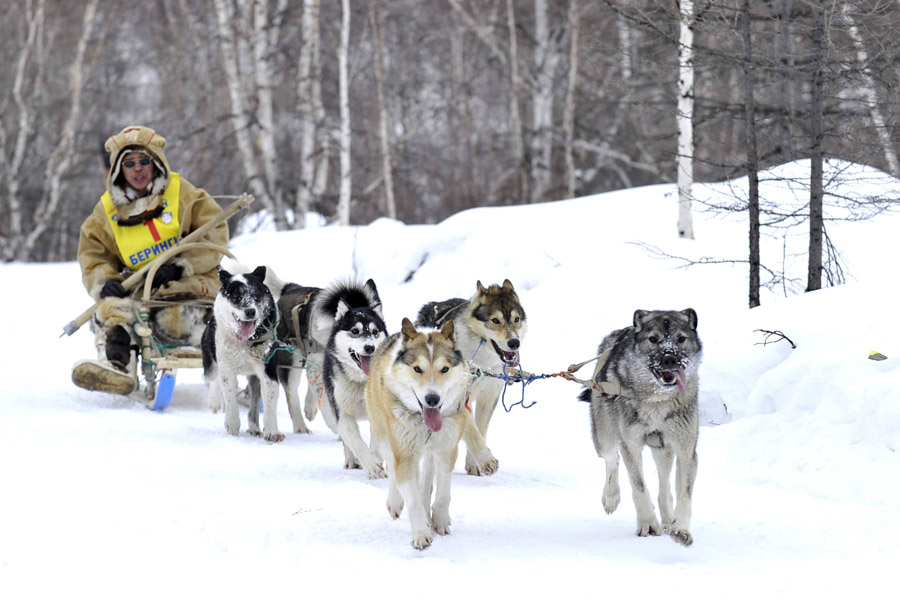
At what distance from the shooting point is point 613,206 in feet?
42.2

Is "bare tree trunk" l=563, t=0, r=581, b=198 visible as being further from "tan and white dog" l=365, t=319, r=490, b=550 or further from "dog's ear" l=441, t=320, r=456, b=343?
"tan and white dog" l=365, t=319, r=490, b=550

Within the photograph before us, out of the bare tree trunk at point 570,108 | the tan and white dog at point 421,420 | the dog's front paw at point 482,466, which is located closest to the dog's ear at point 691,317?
the tan and white dog at point 421,420

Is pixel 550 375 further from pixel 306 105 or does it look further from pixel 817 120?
pixel 306 105

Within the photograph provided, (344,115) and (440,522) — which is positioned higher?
(344,115)

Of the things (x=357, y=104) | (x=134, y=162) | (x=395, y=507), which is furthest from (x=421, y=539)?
(x=357, y=104)

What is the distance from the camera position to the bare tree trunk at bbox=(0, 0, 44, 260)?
65.7 feet

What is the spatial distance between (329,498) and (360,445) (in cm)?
70

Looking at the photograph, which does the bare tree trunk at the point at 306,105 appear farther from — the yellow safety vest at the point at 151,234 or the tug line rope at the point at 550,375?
the tug line rope at the point at 550,375

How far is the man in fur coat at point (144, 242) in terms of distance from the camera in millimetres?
8188

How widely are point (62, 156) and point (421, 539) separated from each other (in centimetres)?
1897

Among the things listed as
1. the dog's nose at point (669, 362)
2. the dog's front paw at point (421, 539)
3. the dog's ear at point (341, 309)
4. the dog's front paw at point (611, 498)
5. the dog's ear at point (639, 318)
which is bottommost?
the dog's front paw at point (611, 498)

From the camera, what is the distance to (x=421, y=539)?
4.14 meters

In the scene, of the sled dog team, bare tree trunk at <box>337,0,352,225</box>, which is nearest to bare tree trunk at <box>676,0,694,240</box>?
the sled dog team

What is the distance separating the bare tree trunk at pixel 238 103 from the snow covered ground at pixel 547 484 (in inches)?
281
